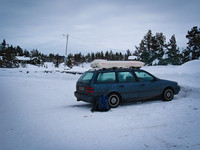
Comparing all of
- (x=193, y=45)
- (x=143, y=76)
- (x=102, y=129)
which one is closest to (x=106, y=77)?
(x=143, y=76)

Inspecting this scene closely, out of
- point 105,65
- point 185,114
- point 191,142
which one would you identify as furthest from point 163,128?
point 105,65

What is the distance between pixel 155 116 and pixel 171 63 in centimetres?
2923

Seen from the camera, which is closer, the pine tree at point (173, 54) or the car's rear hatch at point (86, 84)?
the car's rear hatch at point (86, 84)

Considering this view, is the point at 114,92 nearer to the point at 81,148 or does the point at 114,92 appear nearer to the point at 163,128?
the point at 163,128

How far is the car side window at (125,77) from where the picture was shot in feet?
20.6

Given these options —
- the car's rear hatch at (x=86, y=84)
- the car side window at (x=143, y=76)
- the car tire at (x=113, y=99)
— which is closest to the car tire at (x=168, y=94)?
the car side window at (x=143, y=76)

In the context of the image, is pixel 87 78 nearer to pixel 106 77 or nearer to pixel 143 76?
pixel 106 77

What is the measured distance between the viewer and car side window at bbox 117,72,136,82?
6284mm

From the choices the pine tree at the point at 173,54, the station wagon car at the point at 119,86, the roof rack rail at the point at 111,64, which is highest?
the pine tree at the point at 173,54

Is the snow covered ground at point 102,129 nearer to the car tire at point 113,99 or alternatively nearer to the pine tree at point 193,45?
the car tire at point 113,99

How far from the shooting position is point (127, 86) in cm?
623

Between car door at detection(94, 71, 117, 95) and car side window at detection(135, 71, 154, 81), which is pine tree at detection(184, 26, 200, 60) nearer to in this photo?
car side window at detection(135, 71, 154, 81)

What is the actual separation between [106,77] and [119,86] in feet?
2.12

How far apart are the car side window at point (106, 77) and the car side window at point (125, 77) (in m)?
0.27
